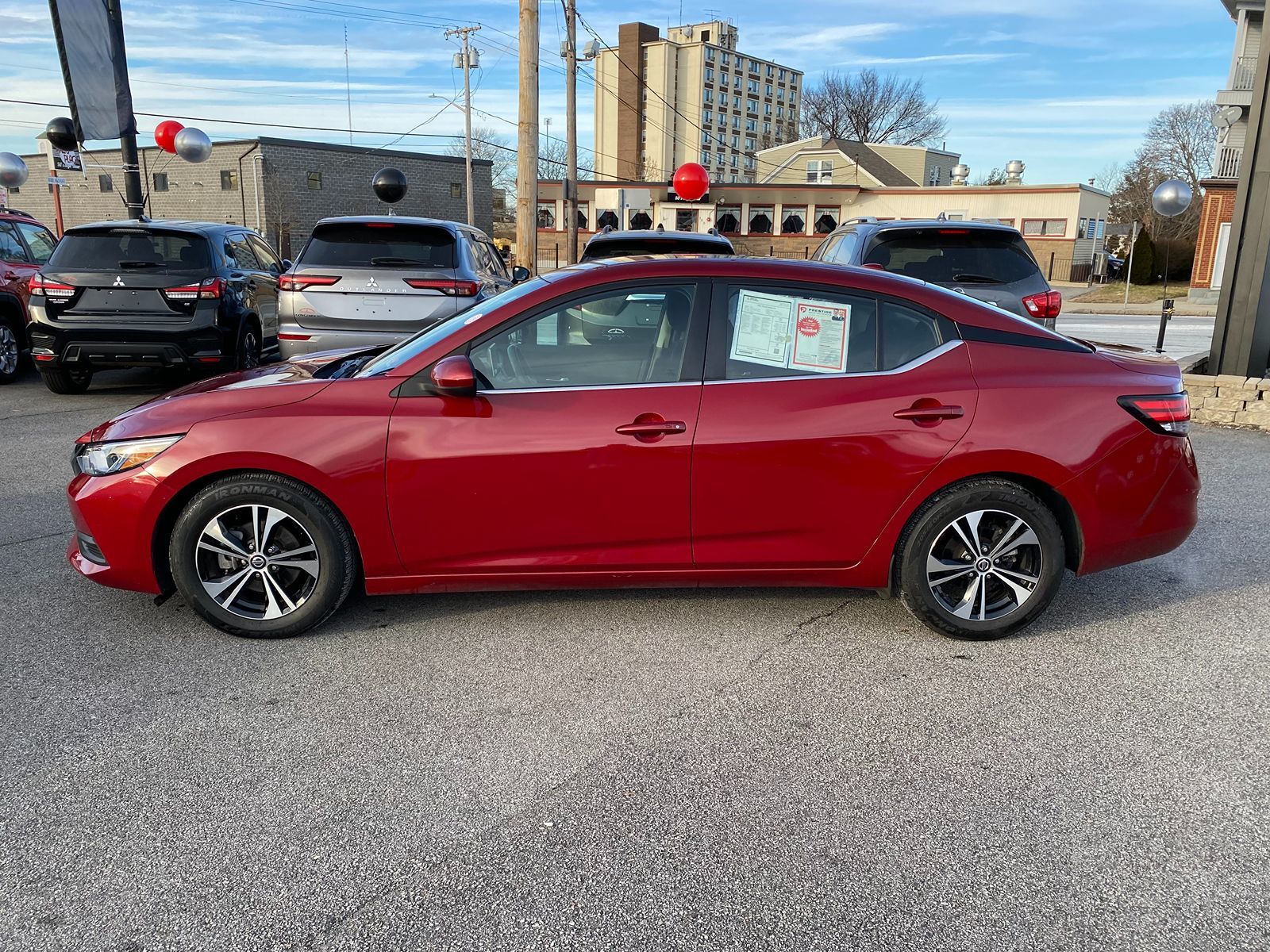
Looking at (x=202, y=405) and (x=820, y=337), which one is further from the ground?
(x=820, y=337)

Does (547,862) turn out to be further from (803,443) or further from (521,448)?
(803,443)

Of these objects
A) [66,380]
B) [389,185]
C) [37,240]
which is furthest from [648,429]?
[389,185]

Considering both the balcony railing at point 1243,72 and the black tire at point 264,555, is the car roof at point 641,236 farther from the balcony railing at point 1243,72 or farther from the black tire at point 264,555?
the balcony railing at point 1243,72

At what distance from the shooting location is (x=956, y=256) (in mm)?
8102

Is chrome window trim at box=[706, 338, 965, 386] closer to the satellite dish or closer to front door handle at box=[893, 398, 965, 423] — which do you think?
front door handle at box=[893, 398, 965, 423]

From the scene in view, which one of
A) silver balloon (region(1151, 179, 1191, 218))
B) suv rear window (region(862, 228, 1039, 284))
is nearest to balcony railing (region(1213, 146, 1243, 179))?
silver balloon (region(1151, 179, 1191, 218))

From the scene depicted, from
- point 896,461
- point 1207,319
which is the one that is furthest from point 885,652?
point 1207,319

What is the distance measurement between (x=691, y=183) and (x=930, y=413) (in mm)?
16175

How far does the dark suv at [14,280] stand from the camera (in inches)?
412

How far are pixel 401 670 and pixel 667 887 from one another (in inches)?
65.7

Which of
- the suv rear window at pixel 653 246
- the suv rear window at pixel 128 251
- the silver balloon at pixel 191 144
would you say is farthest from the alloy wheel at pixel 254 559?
the silver balloon at pixel 191 144

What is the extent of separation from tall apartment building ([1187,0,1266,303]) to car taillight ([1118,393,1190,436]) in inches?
1185

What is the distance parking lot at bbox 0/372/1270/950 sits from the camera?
252 cm

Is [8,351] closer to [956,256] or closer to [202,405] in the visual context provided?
[202,405]
